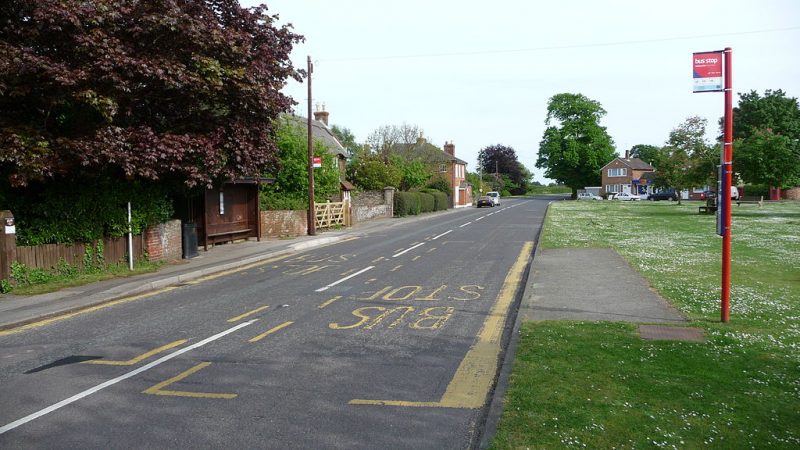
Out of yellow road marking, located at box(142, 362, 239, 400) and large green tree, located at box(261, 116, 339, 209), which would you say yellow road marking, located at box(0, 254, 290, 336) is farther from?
large green tree, located at box(261, 116, 339, 209)

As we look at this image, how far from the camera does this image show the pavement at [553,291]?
8977 mm

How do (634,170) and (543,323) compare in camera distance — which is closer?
(543,323)

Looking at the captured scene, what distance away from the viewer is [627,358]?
6355 millimetres

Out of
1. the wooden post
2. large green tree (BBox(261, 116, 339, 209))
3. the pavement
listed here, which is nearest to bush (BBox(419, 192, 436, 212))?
large green tree (BBox(261, 116, 339, 209))

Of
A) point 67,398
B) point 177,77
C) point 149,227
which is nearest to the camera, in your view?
point 67,398

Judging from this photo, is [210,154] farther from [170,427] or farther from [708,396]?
[708,396]

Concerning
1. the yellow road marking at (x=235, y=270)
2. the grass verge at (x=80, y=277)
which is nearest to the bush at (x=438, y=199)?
the yellow road marking at (x=235, y=270)

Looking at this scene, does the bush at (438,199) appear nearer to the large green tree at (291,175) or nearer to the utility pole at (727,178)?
the large green tree at (291,175)

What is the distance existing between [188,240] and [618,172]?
321 ft

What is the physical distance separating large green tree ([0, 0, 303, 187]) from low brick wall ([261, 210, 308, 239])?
32.8ft

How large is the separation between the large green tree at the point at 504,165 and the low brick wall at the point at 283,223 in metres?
94.0

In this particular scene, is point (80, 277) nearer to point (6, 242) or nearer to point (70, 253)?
point (70, 253)

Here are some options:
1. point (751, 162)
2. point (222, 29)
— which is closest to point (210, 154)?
point (222, 29)

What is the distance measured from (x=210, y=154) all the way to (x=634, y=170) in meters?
105
